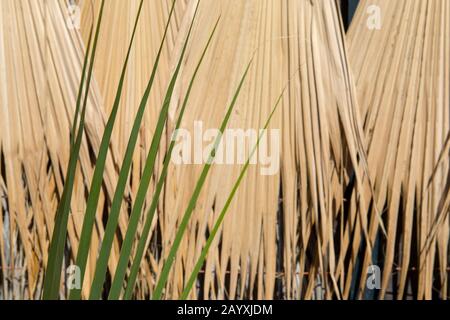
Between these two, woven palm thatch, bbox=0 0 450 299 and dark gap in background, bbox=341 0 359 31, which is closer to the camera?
woven palm thatch, bbox=0 0 450 299

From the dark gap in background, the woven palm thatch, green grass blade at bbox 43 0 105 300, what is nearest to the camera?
green grass blade at bbox 43 0 105 300

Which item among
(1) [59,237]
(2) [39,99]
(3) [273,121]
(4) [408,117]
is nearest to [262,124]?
(3) [273,121]

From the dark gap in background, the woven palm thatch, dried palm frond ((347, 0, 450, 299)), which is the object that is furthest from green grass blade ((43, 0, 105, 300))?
the dark gap in background

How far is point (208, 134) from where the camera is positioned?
1716mm

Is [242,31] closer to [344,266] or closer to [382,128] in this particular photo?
[382,128]

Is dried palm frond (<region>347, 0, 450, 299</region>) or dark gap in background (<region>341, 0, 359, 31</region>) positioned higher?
dark gap in background (<region>341, 0, 359, 31</region>)

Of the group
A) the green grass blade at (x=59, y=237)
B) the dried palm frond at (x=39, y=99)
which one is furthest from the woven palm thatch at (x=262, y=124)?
the green grass blade at (x=59, y=237)

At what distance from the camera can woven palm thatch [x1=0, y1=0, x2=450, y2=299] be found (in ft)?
5.61

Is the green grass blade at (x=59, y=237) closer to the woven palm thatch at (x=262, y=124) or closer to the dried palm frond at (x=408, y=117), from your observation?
the woven palm thatch at (x=262, y=124)

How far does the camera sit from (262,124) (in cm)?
172

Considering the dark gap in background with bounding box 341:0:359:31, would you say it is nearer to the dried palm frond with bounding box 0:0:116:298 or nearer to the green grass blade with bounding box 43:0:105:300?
the dried palm frond with bounding box 0:0:116:298

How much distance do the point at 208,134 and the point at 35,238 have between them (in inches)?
19.7

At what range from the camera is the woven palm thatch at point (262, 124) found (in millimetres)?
1710

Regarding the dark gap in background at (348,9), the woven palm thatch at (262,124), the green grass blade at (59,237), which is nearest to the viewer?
the green grass blade at (59,237)
